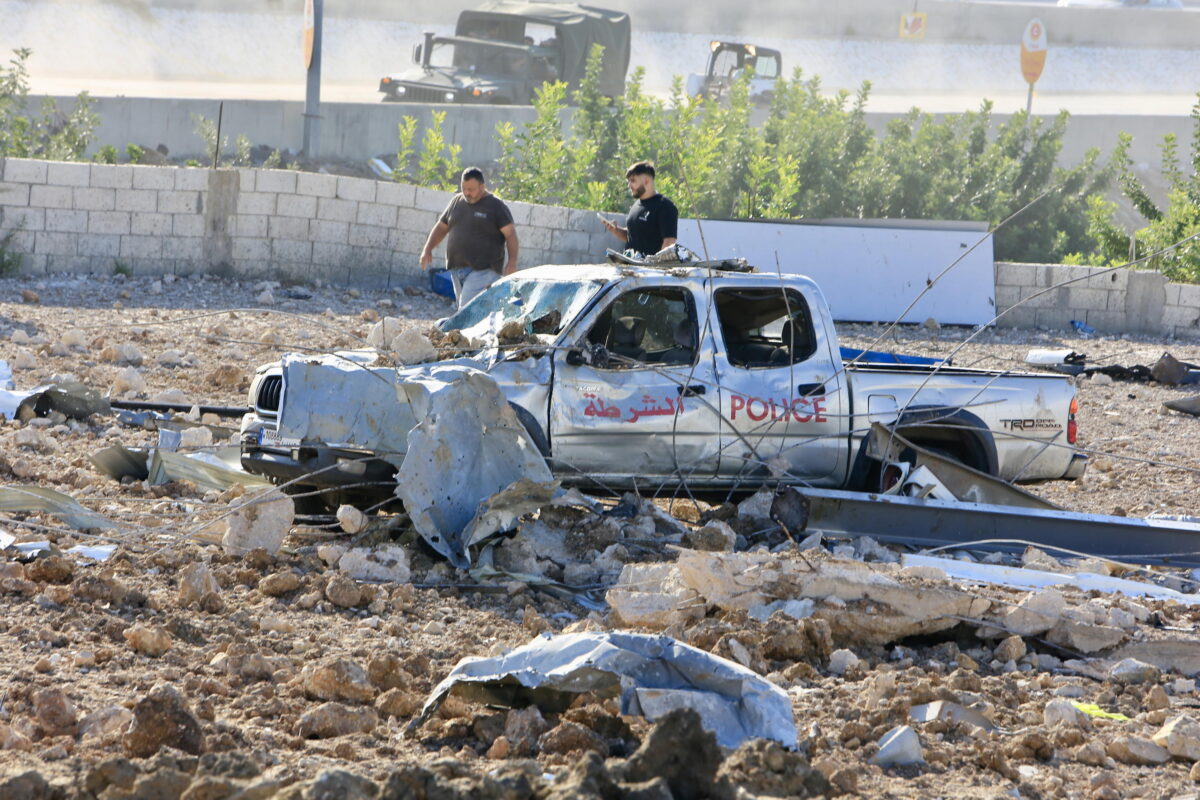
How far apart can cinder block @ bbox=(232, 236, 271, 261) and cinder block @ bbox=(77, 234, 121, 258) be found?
1.26m

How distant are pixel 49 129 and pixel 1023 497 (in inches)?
667

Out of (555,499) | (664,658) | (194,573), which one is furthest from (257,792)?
(555,499)

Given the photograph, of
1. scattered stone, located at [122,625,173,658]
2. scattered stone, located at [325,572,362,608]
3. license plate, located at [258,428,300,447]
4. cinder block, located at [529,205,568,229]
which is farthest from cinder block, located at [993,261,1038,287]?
scattered stone, located at [122,625,173,658]

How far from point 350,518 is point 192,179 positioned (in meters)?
9.68

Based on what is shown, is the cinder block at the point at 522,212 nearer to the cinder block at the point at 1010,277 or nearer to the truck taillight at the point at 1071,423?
the cinder block at the point at 1010,277

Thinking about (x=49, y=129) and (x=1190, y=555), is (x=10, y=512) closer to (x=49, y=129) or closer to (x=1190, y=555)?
(x=1190, y=555)

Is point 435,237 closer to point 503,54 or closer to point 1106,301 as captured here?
point 1106,301

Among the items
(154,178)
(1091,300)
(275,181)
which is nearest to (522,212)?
(275,181)

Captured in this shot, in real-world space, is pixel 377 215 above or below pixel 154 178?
below

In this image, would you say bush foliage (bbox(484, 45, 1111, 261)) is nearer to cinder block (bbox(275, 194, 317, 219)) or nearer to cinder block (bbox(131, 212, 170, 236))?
cinder block (bbox(275, 194, 317, 219))

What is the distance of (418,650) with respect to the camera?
5.52 metres

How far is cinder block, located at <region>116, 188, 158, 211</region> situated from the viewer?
15352 mm

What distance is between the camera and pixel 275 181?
15914 millimetres

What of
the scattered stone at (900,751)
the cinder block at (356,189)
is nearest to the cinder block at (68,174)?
the cinder block at (356,189)
